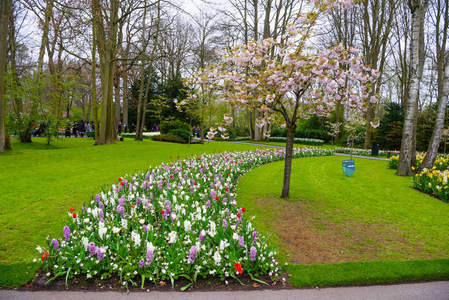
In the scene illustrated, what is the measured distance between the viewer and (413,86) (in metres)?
8.60

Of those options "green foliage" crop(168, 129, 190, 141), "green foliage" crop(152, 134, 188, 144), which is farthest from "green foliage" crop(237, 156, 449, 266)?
"green foliage" crop(168, 129, 190, 141)

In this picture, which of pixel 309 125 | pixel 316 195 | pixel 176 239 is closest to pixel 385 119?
pixel 309 125

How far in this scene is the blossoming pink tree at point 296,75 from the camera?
16.0 ft

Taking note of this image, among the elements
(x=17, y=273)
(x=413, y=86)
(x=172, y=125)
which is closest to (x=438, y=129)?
(x=413, y=86)

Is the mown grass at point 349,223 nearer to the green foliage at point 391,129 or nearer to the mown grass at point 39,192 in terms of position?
the mown grass at point 39,192

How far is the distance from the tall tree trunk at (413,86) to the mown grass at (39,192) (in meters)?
8.77

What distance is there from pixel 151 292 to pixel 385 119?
21748 mm

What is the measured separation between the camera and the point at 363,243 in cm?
401

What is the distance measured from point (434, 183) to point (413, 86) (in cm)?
357

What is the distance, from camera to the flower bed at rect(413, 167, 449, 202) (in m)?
6.22

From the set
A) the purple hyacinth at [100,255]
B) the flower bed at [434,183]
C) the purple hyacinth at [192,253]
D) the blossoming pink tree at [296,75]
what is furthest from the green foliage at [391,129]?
the purple hyacinth at [100,255]

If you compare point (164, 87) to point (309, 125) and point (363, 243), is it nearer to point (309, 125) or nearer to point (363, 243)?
point (309, 125)

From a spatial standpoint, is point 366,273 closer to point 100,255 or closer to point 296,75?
point 100,255

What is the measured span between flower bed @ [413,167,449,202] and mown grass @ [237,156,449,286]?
204 mm
